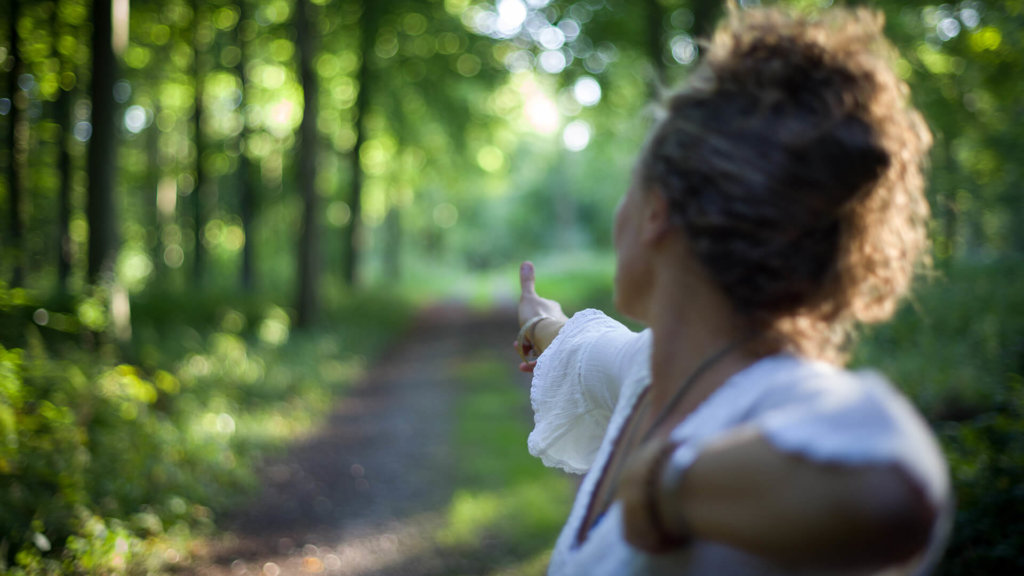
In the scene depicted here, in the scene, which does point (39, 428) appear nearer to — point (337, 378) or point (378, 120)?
point (337, 378)

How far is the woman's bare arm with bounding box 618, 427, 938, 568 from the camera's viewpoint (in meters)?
0.74

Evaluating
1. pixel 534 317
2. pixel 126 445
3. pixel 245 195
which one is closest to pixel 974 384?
pixel 534 317

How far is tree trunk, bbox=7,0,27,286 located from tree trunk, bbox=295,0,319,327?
474cm

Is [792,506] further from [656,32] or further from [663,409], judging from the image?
[656,32]

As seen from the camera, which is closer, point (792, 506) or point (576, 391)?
point (792, 506)

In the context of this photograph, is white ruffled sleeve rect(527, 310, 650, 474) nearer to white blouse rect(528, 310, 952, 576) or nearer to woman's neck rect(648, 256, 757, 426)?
white blouse rect(528, 310, 952, 576)

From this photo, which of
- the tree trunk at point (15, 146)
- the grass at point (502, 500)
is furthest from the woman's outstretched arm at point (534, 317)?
the tree trunk at point (15, 146)

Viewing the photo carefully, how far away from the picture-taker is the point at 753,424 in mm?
883

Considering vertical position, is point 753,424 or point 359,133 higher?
point 753,424

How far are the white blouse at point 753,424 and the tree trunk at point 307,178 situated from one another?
1300cm

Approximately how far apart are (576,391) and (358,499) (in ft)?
18.4

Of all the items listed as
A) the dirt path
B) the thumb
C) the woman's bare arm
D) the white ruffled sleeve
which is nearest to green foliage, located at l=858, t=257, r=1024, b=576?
the white ruffled sleeve

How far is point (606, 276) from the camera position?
79.1ft

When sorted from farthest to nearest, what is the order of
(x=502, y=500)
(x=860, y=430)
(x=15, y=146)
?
(x=15, y=146) < (x=502, y=500) < (x=860, y=430)
